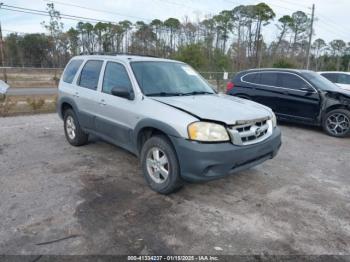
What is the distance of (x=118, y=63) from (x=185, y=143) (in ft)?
6.40

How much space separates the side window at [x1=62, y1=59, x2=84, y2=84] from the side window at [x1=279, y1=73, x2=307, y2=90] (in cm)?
553

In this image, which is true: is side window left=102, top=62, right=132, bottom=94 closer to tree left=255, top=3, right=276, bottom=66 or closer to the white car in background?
the white car in background

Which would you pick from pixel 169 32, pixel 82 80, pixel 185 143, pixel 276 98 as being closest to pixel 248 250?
pixel 185 143

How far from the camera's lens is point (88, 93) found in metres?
4.81

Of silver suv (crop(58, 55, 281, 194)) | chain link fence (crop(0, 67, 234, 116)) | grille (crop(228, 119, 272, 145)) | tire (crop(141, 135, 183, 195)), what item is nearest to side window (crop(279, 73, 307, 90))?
chain link fence (crop(0, 67, 234, 116))

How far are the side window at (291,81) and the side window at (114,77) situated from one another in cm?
532

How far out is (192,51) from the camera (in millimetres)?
28188

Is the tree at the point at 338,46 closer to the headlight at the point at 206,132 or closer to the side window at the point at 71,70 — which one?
the side window at the point at 71,70

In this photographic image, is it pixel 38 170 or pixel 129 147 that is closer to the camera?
pixel 129 147

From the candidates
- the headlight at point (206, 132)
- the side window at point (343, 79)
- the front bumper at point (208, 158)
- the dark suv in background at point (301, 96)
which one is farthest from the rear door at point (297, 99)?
the side window at point (343, 79)

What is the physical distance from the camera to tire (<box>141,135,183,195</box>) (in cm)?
337

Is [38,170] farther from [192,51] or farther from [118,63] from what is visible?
[192,51]

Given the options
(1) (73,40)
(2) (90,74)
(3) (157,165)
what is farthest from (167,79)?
(1) (73,40)

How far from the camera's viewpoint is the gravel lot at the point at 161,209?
2676 millimetres
